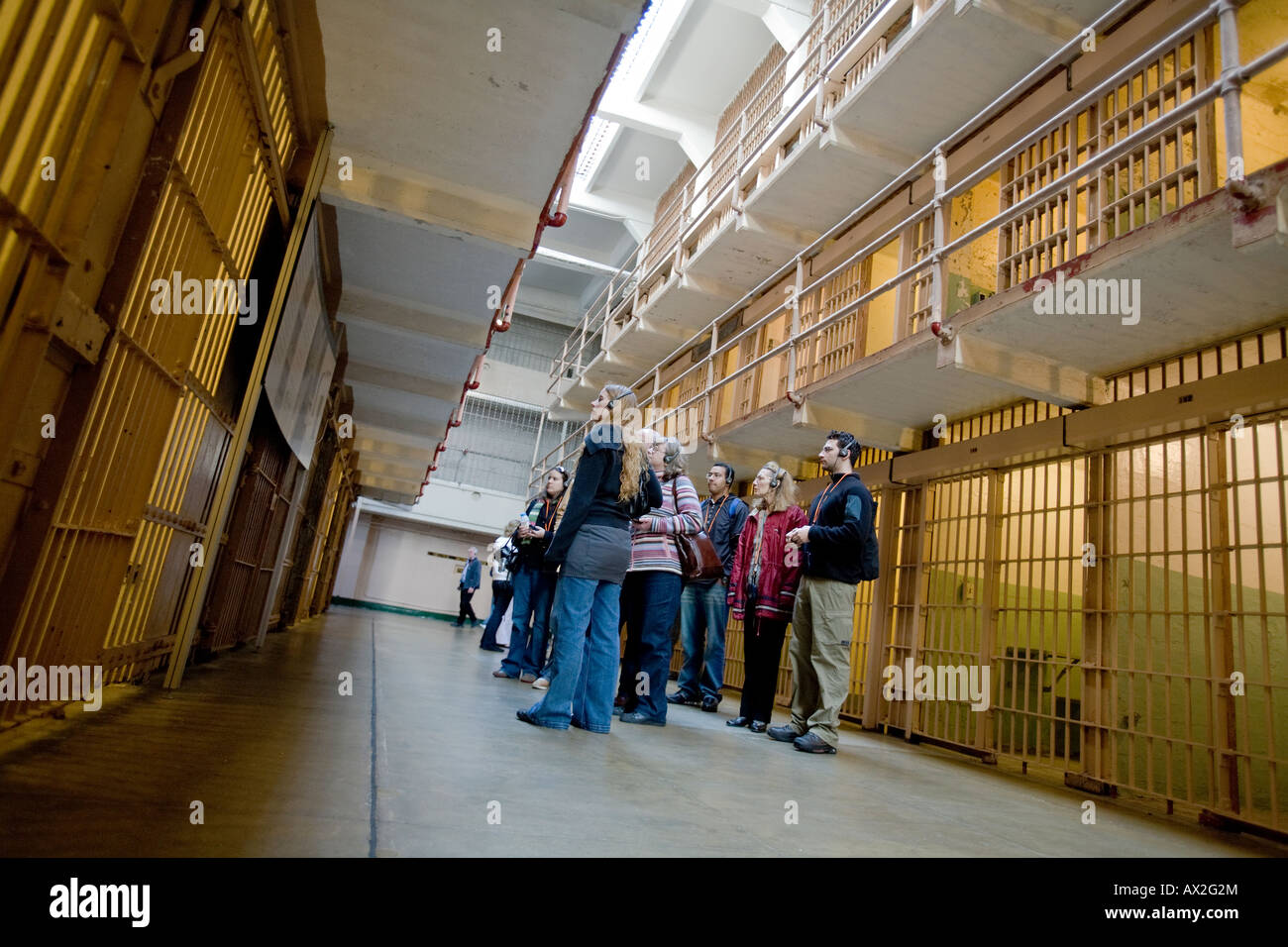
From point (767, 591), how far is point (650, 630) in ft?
3.99

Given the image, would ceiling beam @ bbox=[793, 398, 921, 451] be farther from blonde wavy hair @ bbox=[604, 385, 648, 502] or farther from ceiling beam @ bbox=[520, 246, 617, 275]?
ceiling beam @ bbox=[520, 246, 617, 275]

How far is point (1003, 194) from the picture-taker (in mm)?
6094

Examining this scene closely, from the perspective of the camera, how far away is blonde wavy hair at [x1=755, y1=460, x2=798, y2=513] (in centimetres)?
580

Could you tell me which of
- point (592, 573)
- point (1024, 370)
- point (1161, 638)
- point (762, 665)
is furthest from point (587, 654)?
point (1161, 638)

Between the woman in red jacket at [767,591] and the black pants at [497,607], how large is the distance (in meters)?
4.90

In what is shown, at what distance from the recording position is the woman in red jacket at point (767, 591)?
18.3ft

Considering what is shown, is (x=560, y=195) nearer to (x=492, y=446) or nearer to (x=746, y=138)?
(x=746, y=138)

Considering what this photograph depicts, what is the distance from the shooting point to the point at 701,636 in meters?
7.09

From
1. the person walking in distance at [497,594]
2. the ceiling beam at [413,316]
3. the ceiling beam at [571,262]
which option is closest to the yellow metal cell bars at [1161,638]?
the ceiling beam at [413,316]

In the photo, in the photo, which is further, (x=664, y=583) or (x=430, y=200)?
(x=430, y=200)

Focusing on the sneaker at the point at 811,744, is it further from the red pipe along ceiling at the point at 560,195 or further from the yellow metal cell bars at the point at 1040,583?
the red pipe along ceiling at the point at 560,195
